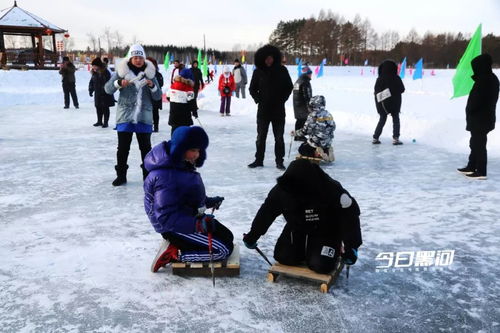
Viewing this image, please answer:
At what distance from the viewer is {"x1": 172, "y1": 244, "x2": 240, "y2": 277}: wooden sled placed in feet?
10.1

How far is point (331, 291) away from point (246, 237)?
682mm

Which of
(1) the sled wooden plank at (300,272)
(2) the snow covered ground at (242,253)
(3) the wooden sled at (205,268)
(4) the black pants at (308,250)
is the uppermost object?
(4) the black pants at (308,250)

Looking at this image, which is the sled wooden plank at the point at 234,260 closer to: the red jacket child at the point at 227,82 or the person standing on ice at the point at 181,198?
the person standing on ice at the point at 181,198

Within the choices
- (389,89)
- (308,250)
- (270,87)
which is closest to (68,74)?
(270,87)

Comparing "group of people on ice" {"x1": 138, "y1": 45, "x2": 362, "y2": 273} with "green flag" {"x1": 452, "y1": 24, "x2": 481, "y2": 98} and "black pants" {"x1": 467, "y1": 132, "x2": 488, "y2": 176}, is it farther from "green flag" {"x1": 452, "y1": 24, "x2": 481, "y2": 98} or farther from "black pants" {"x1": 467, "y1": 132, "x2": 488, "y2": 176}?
"green flag" {"x1": 452, "y1": 24, "x2": 481, "y2": 98}

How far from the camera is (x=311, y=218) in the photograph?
9.43 feet

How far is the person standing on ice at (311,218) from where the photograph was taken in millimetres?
2643

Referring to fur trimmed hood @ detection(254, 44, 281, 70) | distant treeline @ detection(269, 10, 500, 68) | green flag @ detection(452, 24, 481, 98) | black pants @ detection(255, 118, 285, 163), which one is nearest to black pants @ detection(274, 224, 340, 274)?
black pants @ detection(255, 118, 285, 163)

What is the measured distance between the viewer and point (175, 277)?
10.2 ft

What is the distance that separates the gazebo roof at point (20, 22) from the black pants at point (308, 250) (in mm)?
30905

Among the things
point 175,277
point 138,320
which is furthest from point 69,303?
point 175,277

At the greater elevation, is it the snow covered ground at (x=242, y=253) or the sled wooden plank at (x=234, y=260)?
the sled wooden plank at (x=234, y=260)

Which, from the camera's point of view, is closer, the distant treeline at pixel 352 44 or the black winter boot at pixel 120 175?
the black winter boot at pixel 120 175

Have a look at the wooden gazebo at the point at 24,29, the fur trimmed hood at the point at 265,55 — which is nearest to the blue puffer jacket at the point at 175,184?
the fur trimmed hood at the point at 265,55
